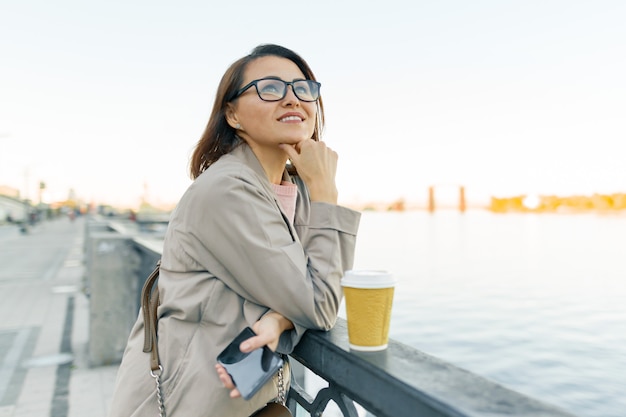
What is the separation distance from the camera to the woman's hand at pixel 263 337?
1363mm

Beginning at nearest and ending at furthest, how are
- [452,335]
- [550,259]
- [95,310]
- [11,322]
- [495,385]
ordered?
[495,385] → [95,310] → [11,322] → [452,335] → [550,259]

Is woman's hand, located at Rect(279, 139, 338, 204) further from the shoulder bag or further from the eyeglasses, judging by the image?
the shoulder bag

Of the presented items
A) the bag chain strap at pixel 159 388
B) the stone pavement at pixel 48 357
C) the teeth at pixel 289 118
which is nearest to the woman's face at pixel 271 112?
the teeth at pixel 289 118

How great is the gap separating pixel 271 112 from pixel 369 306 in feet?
2.34

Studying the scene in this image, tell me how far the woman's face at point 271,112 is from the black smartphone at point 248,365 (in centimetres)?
63

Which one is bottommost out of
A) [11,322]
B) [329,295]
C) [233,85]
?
[11,322]

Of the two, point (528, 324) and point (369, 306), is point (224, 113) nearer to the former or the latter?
point (369, 306)

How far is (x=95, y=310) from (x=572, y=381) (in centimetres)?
2074

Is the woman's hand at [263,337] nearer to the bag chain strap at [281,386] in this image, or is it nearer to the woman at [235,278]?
the woman at [235,278]

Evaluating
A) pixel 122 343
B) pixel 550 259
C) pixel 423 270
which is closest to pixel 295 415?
pixel 122 343

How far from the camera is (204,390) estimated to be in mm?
1423

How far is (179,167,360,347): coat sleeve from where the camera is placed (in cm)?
141

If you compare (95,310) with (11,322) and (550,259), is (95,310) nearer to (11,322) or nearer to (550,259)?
(11,322)

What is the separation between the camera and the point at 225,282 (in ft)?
4.81
